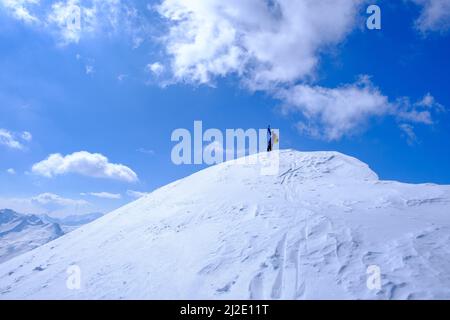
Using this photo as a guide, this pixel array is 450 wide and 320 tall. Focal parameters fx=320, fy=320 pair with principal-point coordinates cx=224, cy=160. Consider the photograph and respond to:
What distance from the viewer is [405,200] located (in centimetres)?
1728

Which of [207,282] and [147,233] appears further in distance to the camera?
[147,233]

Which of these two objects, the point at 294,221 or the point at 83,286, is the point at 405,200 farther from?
the point at 83,286

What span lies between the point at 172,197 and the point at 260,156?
10908mm

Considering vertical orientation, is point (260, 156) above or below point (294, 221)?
above

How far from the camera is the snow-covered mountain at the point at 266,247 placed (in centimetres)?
1052

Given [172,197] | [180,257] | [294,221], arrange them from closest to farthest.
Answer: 1. [180,257]
2. [294,221]
3. [172,197]

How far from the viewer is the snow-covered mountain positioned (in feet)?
34.5

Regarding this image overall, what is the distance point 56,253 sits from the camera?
61.9 feet

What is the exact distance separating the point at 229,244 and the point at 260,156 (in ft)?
60.9

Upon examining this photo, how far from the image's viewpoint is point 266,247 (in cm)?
1306
